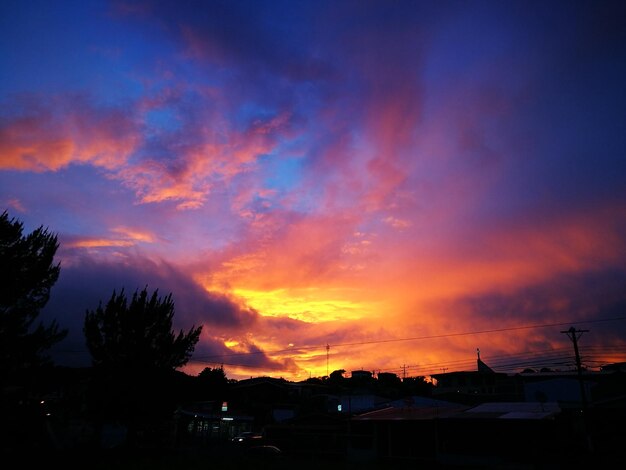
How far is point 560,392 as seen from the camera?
65.2 meters

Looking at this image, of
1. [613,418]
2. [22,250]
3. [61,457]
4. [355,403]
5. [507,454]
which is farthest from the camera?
[355,403]

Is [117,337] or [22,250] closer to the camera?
[22,250]

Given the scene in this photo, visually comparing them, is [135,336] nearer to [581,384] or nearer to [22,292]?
[22,292]

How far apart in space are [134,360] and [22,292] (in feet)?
34.9

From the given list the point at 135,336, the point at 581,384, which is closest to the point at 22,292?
the point at 135,336

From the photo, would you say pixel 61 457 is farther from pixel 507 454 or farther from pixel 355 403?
pixel 355 403

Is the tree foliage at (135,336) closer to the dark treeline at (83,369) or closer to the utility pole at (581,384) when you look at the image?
the dark treeline at (83,369)

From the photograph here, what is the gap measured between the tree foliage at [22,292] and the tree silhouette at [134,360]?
6426 mm

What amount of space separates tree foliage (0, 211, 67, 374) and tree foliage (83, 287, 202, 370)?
6.41 metres

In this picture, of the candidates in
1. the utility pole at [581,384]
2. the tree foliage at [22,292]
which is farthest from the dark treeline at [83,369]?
the utility pole at [581,384]

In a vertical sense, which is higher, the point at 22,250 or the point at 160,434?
the point at 22,250

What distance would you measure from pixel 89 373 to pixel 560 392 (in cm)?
6185

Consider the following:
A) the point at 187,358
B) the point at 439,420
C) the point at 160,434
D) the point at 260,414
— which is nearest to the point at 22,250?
the point at 187,358

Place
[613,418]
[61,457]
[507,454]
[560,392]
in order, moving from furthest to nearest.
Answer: [560,392], [613,418], [507,454], [61,457]
